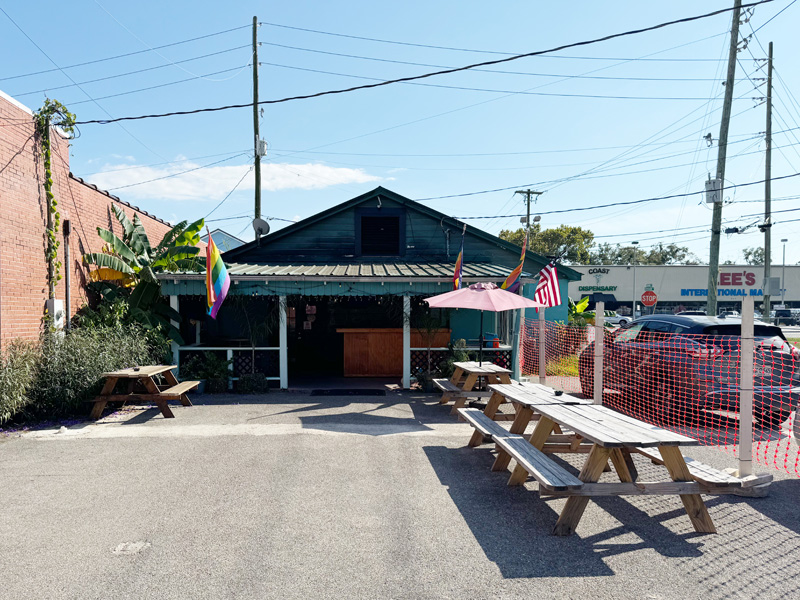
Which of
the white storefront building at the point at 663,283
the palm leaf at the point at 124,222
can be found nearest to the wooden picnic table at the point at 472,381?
the palm leaf at the point at 124,222

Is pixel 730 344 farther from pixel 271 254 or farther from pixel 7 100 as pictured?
pixel 7 100

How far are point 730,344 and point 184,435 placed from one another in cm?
827

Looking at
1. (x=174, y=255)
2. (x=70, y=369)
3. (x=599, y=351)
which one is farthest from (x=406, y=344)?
(x=70, y=369)

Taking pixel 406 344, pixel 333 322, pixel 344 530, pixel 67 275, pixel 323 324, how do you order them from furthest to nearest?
1. pixel 323 324
2. pixel 333 322
3. pixel 406 344
4. pixel 67 275
5. pixel 344 530

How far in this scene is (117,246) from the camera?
11.3 m

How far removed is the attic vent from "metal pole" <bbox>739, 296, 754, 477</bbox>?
36.0 feet

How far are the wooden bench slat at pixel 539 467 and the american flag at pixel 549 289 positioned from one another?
14.8 ft

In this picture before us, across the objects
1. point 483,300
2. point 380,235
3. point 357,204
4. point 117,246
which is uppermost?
point 357,204

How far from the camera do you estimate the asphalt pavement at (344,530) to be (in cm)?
351

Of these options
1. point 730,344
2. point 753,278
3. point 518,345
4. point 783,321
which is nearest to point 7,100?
point 518,345

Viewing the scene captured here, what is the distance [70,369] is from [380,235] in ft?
29.1

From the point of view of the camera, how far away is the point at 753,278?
42.9m

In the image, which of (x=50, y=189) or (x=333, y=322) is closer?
(x=50, y=189)

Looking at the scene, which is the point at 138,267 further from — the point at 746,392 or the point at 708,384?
the point at 746,392
